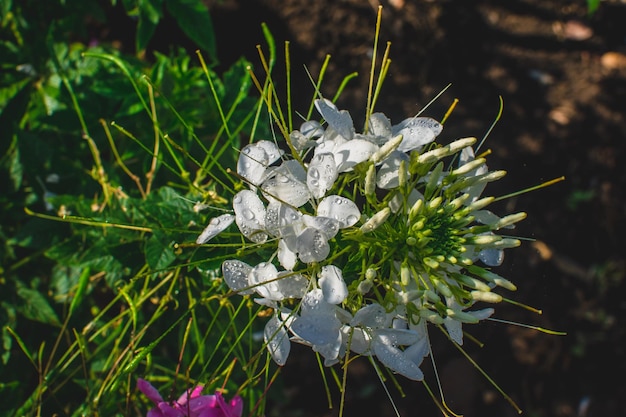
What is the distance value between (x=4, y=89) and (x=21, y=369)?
72 centimetres

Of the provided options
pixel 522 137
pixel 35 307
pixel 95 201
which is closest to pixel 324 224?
pixel 95 201

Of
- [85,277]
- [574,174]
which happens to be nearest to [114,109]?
[85,277]

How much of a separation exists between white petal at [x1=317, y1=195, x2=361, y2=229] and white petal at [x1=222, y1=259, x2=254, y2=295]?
165 millimetres

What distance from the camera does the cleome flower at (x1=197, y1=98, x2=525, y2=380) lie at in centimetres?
84

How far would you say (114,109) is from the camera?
4.97 feet

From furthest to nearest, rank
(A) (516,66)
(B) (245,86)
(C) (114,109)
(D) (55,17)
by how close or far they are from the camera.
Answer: (A) (516,66), (D) (55,17), (C) (114,109), (B) (245,86)

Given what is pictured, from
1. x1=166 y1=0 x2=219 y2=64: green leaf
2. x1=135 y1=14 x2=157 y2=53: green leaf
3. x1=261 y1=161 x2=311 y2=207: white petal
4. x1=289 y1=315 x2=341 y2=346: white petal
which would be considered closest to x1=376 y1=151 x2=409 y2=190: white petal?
x1=261 y1=161 x2=311 y2=207: white petal

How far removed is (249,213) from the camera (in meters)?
0.89

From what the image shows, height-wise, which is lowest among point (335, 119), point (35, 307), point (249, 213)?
point (35, 307)

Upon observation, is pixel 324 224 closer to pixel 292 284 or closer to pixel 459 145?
pixel 292 284

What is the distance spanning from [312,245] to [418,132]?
0.25 meters

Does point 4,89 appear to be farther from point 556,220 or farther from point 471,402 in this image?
point 556,220

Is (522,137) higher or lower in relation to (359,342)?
lower

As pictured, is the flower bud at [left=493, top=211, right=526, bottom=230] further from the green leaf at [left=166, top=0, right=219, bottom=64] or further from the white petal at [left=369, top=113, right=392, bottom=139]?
the green leaf at [left=166, top=0, right=219, bottom=64]
